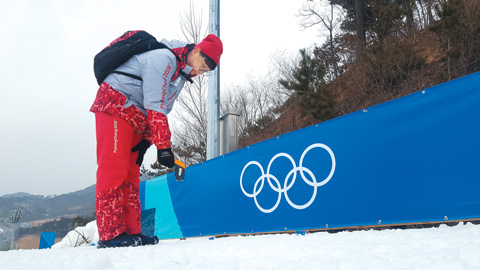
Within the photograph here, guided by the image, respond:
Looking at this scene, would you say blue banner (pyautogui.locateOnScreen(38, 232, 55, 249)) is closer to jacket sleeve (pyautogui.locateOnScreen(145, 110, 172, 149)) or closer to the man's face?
jacket sleeve (pyautogui.locateOnScreen(145, 110, 172, 149))

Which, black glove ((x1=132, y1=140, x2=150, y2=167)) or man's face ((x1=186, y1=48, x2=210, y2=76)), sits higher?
man's face ((x1=186, y1=48, x2=210, y2=76))

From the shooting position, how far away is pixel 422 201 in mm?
1914

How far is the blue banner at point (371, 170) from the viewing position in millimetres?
1830

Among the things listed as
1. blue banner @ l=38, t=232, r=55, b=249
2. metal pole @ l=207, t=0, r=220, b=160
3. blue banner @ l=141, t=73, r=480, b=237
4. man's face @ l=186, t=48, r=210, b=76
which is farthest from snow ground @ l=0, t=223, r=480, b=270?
blue banner @ l=38, t=232, r=55, b=249

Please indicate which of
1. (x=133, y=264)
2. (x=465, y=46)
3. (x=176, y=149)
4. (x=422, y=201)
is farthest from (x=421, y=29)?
(x=133, y=264)

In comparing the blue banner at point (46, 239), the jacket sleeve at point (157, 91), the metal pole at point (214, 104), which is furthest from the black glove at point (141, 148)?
the blue banner at point (46, 239)

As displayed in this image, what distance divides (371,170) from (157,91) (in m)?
1.38

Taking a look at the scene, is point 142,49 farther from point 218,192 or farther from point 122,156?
point 218,192

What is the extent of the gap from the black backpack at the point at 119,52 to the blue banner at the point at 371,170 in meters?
1.16

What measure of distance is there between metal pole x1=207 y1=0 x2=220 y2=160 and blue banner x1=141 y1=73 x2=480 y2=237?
2.13 metres

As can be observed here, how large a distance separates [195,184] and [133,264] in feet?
8.28

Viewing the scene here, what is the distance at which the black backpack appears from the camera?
7.67 ft

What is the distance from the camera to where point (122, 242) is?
2.15 m

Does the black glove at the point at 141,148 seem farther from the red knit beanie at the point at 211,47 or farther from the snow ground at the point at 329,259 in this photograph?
the snow ground at the point at 329,259
